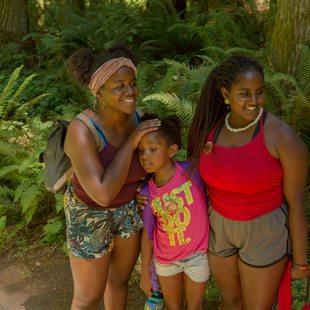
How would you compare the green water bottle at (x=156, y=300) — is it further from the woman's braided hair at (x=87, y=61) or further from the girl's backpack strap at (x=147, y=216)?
the woman's braided hair at (x=87, y=61)

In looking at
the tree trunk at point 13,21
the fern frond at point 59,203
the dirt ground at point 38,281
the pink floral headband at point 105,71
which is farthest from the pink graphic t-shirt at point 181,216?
the tree trunk at point 13,21

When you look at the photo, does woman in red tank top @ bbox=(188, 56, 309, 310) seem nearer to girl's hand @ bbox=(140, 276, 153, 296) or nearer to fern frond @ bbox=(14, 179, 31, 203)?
girl's hand @ bbox=(140, 276, 153, 296)

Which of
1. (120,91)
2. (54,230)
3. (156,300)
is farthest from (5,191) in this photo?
(120,91)

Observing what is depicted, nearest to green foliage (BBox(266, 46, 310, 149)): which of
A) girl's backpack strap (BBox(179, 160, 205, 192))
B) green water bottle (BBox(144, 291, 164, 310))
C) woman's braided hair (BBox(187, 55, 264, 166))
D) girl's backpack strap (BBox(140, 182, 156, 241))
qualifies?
woman's braided hair (BBox(187, 55, 264, 166))

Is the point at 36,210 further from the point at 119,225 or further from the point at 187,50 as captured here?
the point at 187,50

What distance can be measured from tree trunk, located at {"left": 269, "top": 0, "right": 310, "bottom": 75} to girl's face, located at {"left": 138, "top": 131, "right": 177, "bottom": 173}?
2.57 m

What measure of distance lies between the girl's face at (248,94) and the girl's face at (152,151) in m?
0.47

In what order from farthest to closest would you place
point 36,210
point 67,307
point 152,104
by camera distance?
point 36,210 < point 152,104 < point 67,307

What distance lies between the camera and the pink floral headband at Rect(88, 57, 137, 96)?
2.30 m

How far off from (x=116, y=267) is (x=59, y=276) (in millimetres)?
1495

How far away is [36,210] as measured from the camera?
4750 mm

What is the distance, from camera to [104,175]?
7.35 feet

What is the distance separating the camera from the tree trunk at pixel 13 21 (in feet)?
25.7

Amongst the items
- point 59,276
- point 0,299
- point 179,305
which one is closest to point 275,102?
point 179,305
